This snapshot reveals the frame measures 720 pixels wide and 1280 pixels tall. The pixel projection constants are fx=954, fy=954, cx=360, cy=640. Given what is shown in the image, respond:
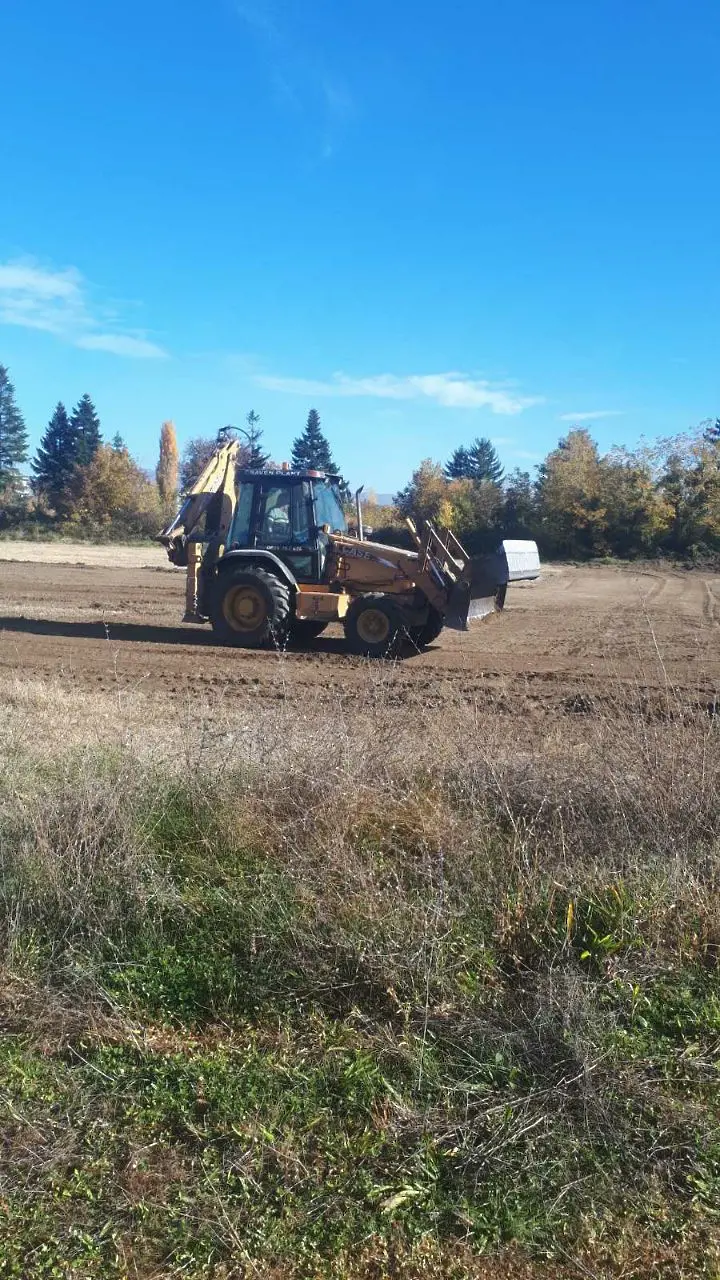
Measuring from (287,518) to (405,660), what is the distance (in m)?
2.68

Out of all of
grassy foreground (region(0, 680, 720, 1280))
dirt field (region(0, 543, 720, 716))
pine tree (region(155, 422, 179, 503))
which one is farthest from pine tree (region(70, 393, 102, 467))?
grassy foreground (region(0, 680, 720, 1280))

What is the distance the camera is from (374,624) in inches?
532

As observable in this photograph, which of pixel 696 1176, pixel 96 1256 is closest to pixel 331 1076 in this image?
pixel 96 1256

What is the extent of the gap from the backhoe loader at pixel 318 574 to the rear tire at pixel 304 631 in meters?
0.52

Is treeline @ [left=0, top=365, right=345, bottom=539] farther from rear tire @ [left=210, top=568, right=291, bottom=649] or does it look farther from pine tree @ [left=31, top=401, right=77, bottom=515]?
rear tire @ [left=210, top=568, right=291, bottom=649]

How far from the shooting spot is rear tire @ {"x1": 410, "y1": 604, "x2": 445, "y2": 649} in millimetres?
13930

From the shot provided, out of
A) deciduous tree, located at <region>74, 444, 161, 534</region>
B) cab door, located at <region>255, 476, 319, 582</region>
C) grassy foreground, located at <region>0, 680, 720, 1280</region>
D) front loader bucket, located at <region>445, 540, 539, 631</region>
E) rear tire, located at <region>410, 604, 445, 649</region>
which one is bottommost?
grassy foreground, located at <region>0, 680, 720, 1280</region>

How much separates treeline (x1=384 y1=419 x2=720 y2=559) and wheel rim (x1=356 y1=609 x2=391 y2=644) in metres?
27.4

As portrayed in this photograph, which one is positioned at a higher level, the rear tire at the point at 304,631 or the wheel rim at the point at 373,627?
the wheel rim at the point at 373,627

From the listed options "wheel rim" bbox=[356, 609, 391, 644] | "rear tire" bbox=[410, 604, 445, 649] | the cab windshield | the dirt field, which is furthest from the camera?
"rear tire" bbox=[410, 604, 445, 649]

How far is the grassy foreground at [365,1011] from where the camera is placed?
9.47ft

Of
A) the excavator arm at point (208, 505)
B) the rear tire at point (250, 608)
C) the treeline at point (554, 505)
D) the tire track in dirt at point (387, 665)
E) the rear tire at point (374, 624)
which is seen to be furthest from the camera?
the treeline at point (554, 505)

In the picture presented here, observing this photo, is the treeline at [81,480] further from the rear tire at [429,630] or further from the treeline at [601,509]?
the rear tire at [429,630]

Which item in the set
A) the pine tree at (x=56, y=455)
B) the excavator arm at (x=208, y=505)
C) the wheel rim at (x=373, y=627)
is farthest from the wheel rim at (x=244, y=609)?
the pine tree at (x=56, y=455)
